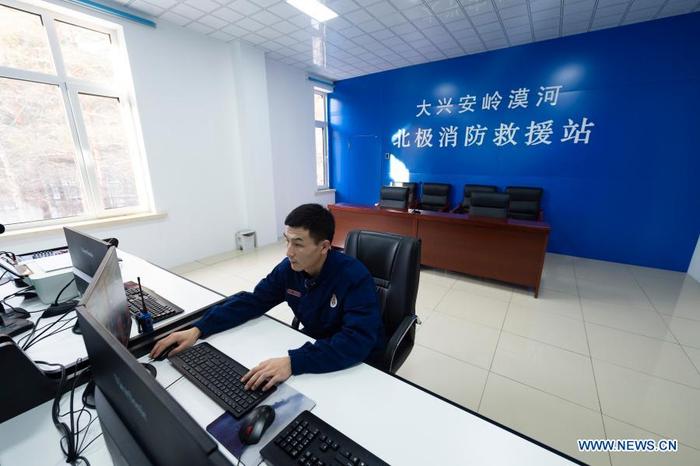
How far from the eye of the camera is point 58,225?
9.65 ft

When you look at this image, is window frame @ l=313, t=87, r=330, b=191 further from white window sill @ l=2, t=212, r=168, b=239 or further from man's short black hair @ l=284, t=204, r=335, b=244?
man's short black hair @ l=284, t=204, r=335, b=244

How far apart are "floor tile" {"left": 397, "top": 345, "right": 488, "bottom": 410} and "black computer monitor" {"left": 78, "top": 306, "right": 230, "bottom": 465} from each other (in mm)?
1712

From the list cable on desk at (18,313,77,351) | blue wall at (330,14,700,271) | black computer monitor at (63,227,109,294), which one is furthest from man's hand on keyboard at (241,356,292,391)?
blue wall at (330,14,700,271)

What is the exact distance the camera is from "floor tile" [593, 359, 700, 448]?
1.56 meters

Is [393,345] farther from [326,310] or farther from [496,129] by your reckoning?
[496,129]

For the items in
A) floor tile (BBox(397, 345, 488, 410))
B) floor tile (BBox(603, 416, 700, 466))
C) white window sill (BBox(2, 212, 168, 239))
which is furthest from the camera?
white window sill (BBox(2, 212, 168, 239))

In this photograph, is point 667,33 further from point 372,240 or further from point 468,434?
point 468,434

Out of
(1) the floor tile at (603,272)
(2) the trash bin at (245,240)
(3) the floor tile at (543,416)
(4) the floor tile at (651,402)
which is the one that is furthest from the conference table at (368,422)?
(1) the floor tile at (603,272)

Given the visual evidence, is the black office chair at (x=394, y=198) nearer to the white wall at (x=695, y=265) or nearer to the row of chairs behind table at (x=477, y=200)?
the row of chairs behind table at (x=477, y=200)

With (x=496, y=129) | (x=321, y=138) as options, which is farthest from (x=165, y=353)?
(x=321, y=138)

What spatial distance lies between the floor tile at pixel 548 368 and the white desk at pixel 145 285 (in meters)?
2.01

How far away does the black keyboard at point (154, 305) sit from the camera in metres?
1.31

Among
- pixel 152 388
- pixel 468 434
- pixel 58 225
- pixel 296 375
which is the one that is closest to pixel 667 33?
pixel 468 434

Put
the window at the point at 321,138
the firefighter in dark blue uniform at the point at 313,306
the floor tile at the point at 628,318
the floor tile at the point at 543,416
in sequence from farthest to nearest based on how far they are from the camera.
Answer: the window at the point at 321,138 < the floor tile at the point at 628,318 < the floor tile at the point at 543,416 < the firefighter in dark blue uniform at the point at 313,306
